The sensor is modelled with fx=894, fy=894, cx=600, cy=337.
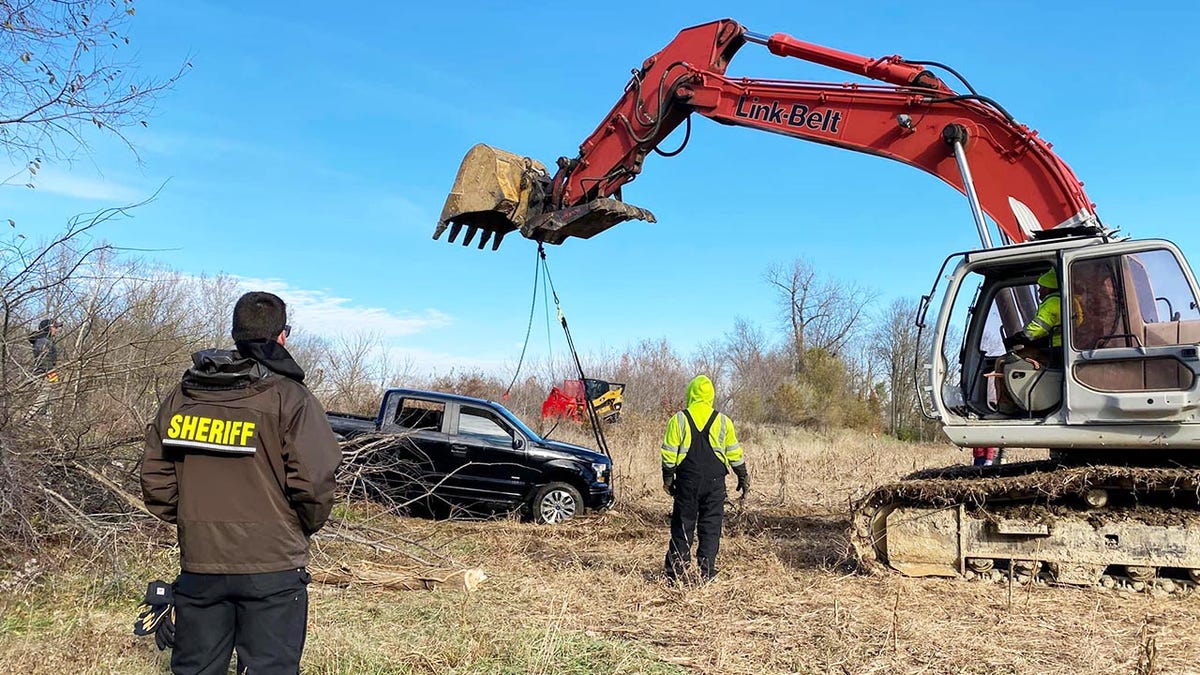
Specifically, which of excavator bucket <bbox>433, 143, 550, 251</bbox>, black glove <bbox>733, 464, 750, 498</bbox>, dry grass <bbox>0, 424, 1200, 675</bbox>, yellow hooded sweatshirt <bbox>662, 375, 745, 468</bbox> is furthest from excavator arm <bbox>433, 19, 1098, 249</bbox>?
dry grass <bbox>0, 424, 1200, 675</bbox>

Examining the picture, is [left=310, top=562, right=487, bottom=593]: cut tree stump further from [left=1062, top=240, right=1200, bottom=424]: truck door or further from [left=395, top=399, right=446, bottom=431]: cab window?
[left=1062, top=240, right=1200, bottom=424]: truck door

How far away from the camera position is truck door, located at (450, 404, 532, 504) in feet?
36.7

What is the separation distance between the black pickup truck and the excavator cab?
5231 millimetres

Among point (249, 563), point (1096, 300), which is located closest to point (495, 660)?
point (249, 563)

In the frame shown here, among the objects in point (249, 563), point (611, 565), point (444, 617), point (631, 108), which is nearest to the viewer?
point (249, 563)

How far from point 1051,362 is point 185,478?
6.31m

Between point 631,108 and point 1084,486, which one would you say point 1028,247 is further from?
point 631,108

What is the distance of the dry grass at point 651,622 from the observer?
16.7ft

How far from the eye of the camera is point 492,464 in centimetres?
1121

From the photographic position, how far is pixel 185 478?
11.3ft

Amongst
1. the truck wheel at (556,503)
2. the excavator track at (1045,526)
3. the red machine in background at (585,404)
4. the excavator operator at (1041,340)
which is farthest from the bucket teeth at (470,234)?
the red machine in background at (585,404)

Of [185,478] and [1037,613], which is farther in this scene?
[1037,613]

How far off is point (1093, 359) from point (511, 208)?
17.0 feet

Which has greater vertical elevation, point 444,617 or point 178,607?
point 178,607
